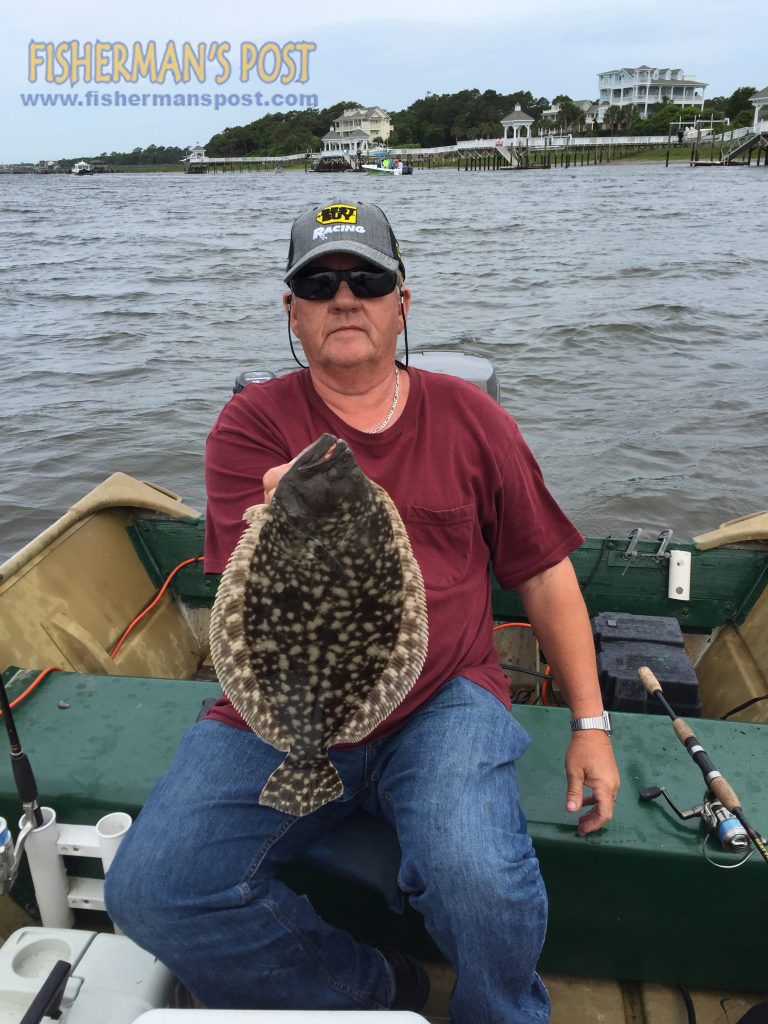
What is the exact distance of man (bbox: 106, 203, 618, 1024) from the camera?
210 cm

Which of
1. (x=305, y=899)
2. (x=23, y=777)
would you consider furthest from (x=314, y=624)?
(x=23, y=777)

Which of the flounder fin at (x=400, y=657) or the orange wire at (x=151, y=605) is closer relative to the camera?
the flounder fin at (x=400, y=657)

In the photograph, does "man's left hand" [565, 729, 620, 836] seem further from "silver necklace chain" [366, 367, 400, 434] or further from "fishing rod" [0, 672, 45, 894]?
"fishing rod" [0, 672, 45, 894]

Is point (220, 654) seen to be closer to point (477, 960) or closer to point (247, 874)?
point (247, 874)

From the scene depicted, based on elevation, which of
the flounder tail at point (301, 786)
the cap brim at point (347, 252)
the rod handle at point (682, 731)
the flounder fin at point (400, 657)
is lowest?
the rod handle at point (682, 731)

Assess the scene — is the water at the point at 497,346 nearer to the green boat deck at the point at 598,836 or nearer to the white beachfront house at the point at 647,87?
the green boat deck at the point at 598,836

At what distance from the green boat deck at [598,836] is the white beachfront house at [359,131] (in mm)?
140853

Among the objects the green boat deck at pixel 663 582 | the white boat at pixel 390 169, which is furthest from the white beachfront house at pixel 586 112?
the green boat deck at pixel 663 582

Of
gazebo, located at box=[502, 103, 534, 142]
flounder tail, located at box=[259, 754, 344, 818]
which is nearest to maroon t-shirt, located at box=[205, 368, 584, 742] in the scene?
flounder tail, located at box=[259, 754, 344, 818]

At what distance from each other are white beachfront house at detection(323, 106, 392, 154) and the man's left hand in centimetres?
14117

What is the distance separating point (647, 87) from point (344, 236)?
164m

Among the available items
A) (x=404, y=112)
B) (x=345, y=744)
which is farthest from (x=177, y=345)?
(x=404, y=112)

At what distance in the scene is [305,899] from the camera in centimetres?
234

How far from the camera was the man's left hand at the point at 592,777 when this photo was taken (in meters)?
2.36
